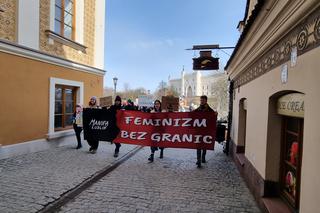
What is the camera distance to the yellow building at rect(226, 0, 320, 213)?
8.30 feet

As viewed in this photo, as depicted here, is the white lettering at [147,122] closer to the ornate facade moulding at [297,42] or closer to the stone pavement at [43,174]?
the stone pavement at [43,174]

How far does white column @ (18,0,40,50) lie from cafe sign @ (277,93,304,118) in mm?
6741

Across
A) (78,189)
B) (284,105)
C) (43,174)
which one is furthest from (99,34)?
(284,105)

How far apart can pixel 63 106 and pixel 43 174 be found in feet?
14.0

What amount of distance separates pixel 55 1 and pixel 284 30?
799 centimetres

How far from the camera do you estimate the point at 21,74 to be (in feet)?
24.0

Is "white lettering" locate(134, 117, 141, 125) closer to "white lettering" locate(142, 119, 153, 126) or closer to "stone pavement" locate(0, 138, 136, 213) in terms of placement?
"white lettering" locate(142, 119, 153, 126)

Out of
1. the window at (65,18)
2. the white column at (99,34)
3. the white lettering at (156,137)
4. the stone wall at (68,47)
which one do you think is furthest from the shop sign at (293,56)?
the white column at (99,34)

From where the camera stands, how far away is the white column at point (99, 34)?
1177 centimetres

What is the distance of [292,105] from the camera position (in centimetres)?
333

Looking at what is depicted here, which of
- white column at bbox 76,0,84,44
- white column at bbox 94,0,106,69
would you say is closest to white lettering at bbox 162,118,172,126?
white column at bbox 76,0,84,44

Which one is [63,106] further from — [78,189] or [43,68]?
[78,189]

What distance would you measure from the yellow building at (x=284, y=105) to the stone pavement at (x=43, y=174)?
139 inches

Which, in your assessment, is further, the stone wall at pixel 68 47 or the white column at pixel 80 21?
the white column at pixel 80 21
